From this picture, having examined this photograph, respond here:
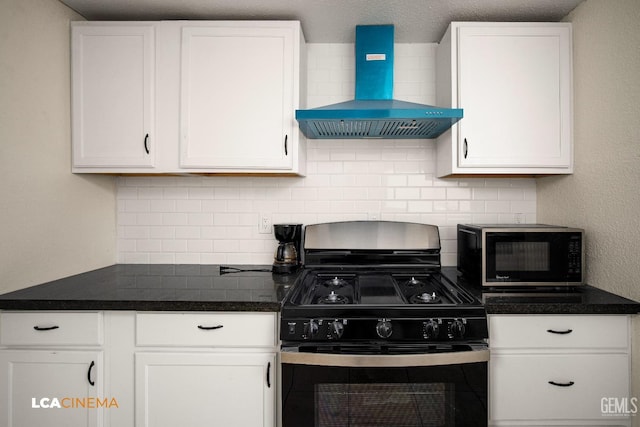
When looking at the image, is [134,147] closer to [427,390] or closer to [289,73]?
[289,73]

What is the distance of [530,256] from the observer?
184 centimetres

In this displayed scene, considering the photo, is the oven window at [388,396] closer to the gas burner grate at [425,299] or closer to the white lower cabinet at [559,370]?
the white lower cabinet at [559,370]

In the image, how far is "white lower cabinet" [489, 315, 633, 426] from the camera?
158cm

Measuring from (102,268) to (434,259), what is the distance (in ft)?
6.30

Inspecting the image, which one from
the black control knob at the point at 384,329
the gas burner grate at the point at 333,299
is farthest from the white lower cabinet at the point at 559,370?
the gas burner grate at the point at 333,299

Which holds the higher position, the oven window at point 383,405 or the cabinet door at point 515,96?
the cabinet door at point 515,96

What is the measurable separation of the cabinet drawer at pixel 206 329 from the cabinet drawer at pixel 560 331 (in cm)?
95

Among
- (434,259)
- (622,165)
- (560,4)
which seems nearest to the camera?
(622,165)

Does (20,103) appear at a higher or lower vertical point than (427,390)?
higher

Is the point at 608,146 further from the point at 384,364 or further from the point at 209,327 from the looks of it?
the point at 209,327

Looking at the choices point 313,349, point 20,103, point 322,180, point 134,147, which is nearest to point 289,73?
point 322,180

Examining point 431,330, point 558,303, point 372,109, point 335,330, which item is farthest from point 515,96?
point 335,330

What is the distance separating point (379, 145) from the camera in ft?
7.62

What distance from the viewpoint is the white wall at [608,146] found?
1.60m
